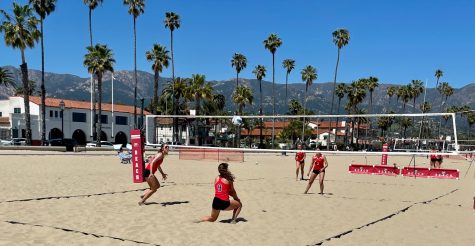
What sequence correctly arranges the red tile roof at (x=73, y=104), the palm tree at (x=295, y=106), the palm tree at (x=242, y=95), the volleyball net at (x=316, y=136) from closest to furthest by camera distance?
1. the volleyball net at (x=316, y=136)
2. the red tile roof at (x=73, y=104)
3. the palm tree at (x=242, y=95)
4. the palm tree at (x=295, y=106)

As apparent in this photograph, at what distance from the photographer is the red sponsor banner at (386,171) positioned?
23.6 metres

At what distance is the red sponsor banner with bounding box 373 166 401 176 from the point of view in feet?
77.3

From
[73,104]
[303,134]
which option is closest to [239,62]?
[73,104]

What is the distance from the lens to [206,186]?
15438mm

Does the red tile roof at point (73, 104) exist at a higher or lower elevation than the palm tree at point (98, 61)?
lower

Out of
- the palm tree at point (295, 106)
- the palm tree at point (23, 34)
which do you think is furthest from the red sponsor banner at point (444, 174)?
the palm tree at point (295, 106)

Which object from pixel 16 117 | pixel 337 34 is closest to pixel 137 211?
pixel 16 117

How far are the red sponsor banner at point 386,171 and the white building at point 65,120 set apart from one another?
143ft

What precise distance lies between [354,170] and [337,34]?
2434 inches

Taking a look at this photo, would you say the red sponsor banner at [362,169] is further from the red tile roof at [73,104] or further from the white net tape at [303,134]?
the red tile roof at [73,104]

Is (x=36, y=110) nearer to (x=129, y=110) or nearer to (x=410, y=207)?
(x=129, y=110)

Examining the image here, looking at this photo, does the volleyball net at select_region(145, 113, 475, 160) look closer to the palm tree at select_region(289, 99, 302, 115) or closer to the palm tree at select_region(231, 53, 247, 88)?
the palm tree at select_region(231, 53, 247, 88)

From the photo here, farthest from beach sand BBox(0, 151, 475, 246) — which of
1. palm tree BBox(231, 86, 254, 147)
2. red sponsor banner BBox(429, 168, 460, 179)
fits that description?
palm tree BBox(231, 86, 254, 147)

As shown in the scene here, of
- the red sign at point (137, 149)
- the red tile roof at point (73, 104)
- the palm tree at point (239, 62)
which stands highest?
the palm tree at point (239, 62)
